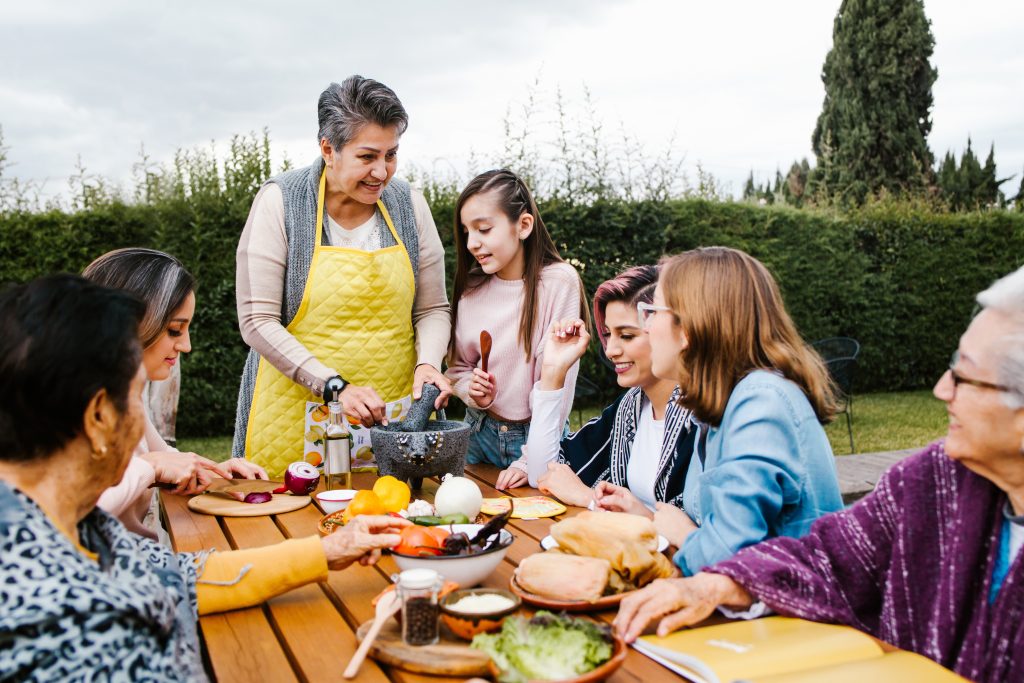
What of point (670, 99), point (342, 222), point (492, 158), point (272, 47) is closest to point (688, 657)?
point (342, 222)

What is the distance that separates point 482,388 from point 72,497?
5.73 ft

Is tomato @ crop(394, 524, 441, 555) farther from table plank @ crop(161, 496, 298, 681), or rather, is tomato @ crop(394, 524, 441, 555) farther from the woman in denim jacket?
the woman in denim jacket

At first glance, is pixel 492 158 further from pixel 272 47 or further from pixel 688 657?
pixel 688 657

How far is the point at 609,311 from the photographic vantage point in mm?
2695

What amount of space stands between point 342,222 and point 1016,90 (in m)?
17.8

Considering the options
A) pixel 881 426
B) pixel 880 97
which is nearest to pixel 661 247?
pixel 881 426

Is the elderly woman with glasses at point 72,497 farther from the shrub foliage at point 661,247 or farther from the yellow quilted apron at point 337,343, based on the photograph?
the shrub foliage at point 661,247

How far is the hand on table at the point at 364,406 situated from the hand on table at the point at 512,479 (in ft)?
1.54

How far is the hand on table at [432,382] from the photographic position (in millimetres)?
2674

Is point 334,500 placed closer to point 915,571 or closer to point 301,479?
point 301,479

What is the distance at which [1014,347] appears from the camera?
133 cm

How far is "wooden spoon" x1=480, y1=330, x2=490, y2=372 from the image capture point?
283 centimetres

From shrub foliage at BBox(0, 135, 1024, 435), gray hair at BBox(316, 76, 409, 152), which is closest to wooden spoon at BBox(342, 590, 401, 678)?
gray hair at BBox(316, 76, 409, 152)

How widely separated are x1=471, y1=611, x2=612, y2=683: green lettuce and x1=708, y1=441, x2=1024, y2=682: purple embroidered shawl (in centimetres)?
37
